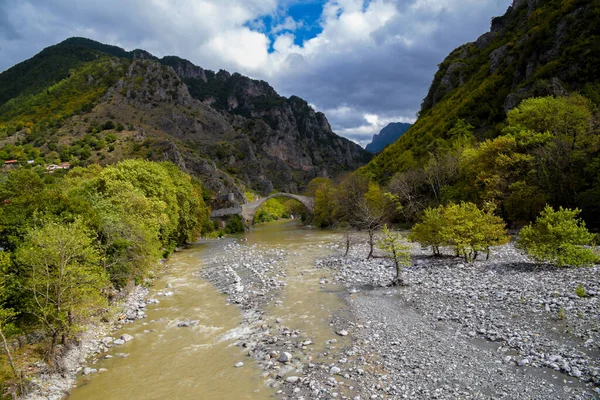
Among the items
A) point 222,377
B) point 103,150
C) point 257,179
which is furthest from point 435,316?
point 257,179

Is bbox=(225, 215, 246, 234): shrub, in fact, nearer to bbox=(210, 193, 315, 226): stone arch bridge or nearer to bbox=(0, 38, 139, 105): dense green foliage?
bbox=(210, 193, 315, 226): stone arch bridge

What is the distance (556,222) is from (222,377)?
16166 mm

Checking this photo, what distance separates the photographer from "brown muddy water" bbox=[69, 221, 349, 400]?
356 inches

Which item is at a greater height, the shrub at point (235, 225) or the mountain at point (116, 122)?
the mountain at point (116, 122)

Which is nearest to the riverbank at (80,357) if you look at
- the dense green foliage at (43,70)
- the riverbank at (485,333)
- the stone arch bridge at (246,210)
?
the riverbank at (485,333)

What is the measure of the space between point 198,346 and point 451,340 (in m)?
8.80

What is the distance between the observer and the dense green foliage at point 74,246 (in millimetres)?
9898

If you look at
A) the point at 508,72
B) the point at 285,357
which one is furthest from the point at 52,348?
the point at 508,72

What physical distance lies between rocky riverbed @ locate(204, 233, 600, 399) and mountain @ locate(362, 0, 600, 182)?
96.0 feet

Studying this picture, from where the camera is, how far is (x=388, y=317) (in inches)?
485

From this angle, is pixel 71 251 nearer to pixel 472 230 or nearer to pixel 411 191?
pixel 472 230

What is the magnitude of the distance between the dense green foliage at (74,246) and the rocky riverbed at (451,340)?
5968 millimetres

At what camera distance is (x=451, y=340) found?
974cm

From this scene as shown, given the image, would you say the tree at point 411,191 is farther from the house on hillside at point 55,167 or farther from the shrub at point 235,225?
the house on hillside at point 55,167
